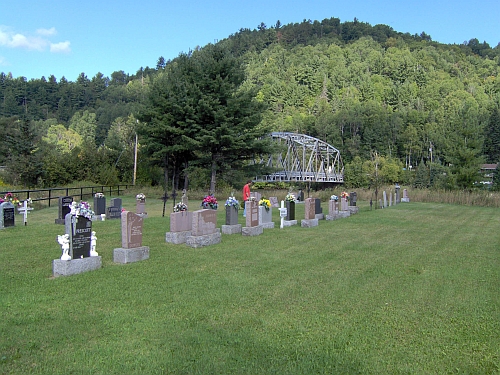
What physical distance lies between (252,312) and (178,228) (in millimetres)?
5626

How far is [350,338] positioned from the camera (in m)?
4.88

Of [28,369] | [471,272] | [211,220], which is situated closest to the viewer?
[28,369]

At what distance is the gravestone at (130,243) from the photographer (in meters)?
8.48

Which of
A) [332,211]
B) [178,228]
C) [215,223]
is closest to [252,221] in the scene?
[215,223]

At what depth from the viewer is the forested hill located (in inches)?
3723

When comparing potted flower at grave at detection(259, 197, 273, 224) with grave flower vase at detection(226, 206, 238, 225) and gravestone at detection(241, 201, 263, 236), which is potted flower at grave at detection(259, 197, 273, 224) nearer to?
gravestone at detection(241, 201, 263, 236)

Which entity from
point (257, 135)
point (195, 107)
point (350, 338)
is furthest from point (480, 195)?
point (350, 338)

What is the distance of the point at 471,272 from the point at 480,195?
967 inches

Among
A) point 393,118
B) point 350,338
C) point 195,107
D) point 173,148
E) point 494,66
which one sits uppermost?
point 494,66

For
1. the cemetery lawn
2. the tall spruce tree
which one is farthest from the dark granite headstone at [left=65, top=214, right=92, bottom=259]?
the tall spruce tree

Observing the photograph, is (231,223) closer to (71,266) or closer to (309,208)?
(309,208)

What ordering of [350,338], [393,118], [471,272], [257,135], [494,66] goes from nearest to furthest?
[350,338] < [471,272] < [257,135] < [393,118] < [494,66]

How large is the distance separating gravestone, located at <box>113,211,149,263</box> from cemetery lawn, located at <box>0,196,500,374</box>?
23 centimetres

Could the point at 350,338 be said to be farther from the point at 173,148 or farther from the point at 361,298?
the point at 173,148
